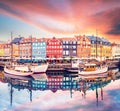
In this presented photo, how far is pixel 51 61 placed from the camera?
2916 millimetres

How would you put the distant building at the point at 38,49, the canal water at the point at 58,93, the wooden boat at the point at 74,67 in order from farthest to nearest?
the wooden boat at the point at 74,67 < the distant building at the point at 38,49 < the canal water at the point at 58,93

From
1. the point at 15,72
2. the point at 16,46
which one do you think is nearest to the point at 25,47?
the point at 16,46

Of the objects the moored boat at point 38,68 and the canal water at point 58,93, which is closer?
the canal water at point 58,93

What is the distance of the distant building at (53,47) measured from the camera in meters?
2.86

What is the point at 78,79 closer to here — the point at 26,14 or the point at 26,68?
the point at 26,68

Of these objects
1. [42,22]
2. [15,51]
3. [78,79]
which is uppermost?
[42,22]

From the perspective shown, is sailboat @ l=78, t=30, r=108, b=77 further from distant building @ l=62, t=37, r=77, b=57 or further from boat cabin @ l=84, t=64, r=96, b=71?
distant building @ l=62, t=37, r=77, b=57

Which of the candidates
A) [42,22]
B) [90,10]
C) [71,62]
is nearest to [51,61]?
[71,62]

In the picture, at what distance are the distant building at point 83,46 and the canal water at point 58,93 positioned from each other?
0.25 m

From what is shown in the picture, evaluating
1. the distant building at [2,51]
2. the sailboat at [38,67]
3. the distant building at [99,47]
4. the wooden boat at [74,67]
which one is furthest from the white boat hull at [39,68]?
the distant building at [99,47]

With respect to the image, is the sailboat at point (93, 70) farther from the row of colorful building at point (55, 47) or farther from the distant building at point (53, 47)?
the distant building at point (53, 47)

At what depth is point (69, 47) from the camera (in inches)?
114

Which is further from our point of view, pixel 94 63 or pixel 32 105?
pixel 94 63

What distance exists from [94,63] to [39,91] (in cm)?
61
